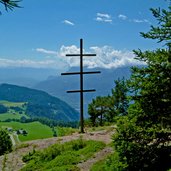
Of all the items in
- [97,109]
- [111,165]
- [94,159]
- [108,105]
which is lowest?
[94,159]

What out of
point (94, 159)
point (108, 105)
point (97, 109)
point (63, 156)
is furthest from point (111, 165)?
point (97, 109)

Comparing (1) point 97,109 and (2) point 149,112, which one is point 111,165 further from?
(1) point 97,109

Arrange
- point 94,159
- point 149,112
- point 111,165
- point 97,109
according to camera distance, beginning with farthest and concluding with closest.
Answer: point 97,109 < point 94,159 < point 111,165 < point 149,112

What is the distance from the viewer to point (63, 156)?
2053 cm

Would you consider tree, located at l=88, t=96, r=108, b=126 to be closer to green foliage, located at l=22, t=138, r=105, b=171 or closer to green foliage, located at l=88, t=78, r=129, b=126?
green foliage, located at l=88, t=78, r=129, b=126

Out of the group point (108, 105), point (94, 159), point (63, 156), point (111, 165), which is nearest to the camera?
point (111, 165)

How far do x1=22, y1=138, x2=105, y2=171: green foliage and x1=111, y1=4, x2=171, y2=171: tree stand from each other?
605cm

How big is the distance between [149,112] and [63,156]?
9293 millimetres

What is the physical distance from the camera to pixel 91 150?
21391 millimetres

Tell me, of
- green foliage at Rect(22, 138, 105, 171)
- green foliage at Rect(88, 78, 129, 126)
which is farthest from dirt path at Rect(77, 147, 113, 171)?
green foliage at Rect(88, 78, 129, 126)

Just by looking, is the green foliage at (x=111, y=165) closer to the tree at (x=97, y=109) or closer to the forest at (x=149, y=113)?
the forest at (x=149, y=113)

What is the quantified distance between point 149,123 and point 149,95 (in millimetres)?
1046

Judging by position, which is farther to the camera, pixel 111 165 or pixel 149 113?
pixel 111 165

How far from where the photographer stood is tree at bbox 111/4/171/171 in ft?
40.6
